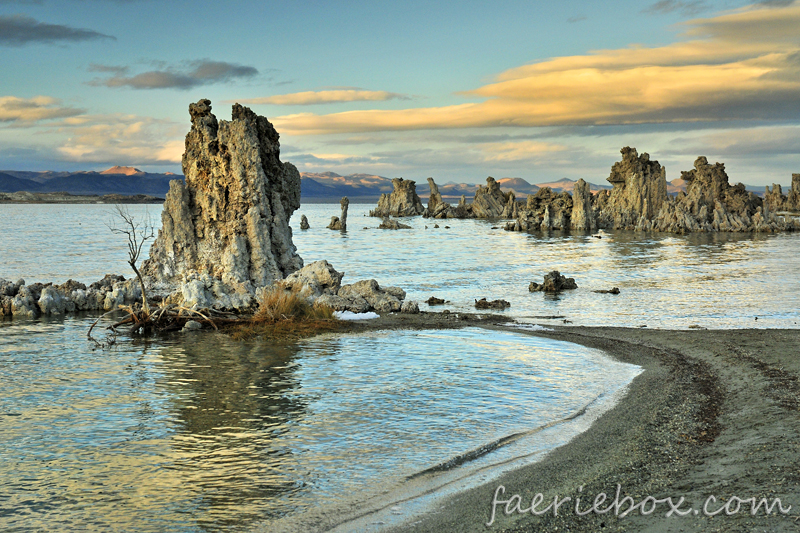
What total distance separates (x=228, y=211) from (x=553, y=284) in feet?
50.9

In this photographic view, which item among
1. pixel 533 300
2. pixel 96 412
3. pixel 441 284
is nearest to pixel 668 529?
pixel 96 412

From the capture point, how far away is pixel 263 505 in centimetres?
778

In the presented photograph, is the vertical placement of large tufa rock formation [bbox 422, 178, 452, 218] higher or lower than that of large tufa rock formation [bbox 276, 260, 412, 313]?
higher

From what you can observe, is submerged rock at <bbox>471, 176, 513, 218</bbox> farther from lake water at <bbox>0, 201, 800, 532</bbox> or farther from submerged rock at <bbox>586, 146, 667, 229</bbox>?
lake water at <bbox>0, 201, 800, 532</bbox>

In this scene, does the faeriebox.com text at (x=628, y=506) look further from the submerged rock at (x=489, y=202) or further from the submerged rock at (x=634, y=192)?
the submerged rock at (x=489, y=202)

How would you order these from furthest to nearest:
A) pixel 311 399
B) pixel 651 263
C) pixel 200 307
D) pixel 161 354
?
1. pixel 651 263
2. pixel 200 307
3. pixel 161 354
4. pixel 311 399

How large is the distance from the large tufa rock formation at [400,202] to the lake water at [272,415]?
15112 centimetres

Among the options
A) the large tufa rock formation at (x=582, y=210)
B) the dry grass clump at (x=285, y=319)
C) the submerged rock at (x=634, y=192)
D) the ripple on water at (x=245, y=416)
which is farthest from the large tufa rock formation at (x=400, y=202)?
the ripple on water at (x=245, y=416)

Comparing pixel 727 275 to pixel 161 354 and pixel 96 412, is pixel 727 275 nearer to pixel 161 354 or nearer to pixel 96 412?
pixel 161 354

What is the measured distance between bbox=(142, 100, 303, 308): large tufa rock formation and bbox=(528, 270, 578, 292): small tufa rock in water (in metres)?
12.0

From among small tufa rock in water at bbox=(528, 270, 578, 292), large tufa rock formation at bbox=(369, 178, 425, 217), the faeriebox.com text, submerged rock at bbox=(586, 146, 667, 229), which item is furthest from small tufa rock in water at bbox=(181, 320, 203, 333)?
large tufa rock formation at bbox=(369, 178, 425, 217)

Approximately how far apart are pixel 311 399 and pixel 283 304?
8983 mm

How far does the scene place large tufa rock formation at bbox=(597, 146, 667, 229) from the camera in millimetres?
115188

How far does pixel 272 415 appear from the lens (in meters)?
11.5
